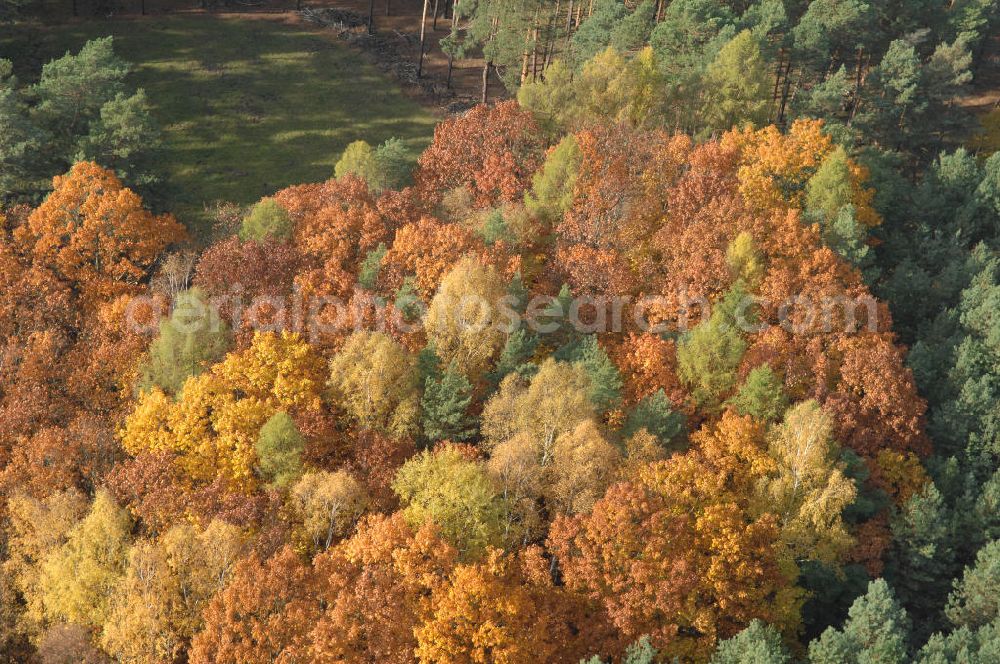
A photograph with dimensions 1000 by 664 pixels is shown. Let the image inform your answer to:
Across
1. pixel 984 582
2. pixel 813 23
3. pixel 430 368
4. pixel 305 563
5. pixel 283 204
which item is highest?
pixel 813 23

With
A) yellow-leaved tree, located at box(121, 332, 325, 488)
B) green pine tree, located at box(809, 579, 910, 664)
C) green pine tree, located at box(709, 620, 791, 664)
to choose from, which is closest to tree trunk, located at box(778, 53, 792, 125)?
yellow-leaved tree, located at box(121, 332, 325, 488)

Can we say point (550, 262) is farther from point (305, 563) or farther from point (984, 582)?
point (984, 582)

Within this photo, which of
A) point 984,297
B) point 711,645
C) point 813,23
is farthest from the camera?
point 813,23

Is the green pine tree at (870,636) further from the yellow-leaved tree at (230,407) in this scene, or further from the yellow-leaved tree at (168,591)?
the yellow-leaved tree at (230,407)

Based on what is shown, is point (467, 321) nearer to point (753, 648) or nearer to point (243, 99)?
point (753, 648)

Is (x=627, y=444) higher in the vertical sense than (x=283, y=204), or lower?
lower

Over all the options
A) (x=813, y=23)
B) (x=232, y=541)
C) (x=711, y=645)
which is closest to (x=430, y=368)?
(x=232, y=541)

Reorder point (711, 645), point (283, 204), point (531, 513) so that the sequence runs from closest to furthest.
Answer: point (711, 645) → point (531, 513) → point (283, 204)

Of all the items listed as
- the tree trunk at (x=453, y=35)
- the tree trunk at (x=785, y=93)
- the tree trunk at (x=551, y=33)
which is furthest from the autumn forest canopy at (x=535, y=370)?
the tree trunk at (x=453, y=35)
